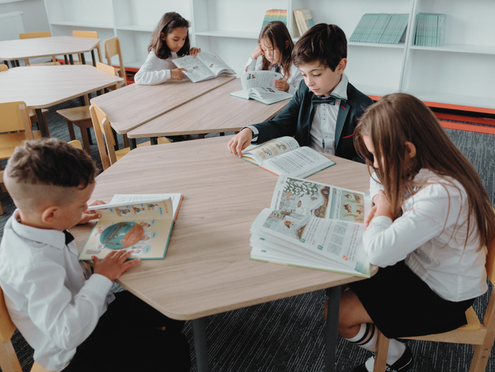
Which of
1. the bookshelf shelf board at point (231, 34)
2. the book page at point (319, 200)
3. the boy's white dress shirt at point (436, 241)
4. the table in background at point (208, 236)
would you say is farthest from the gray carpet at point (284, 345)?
the bookshelf shelf board at point (231, 34)

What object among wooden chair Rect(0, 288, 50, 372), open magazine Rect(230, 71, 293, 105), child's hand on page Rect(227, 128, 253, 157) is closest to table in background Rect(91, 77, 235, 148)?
open magazine Rect(230, 71, 293, 105)

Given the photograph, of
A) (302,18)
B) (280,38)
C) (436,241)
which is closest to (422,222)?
(436,241)

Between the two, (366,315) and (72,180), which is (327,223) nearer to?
(366,315)

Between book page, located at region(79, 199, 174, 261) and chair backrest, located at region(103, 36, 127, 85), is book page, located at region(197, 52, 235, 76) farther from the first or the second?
book page, located at region(79, 199, 174, 261)

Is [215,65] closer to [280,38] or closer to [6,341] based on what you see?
[280,38]

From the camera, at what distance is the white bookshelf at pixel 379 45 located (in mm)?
3494

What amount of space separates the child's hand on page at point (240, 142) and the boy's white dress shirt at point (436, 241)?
0.70m

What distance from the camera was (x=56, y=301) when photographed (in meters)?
0.88

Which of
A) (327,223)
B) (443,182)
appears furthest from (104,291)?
(443,182)

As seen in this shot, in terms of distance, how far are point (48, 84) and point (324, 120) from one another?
6.96 ft

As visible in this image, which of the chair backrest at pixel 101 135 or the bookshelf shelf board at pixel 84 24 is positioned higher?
the bookshelf shelf board at pixel 84 24

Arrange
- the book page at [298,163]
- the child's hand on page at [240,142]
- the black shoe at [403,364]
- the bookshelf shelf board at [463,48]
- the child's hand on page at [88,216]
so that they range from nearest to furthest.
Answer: the child's hand on page at [88,216]
the black shoe at [403,364]
the book page at [298,163]
the child's hand on page at [240,142]
the bookshelf shelf board at [463,48]

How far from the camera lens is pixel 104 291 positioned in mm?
969

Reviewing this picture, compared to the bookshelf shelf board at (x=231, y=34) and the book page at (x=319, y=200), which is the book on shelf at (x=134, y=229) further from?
the bookshelf shelf board at (x=231, y=34)
